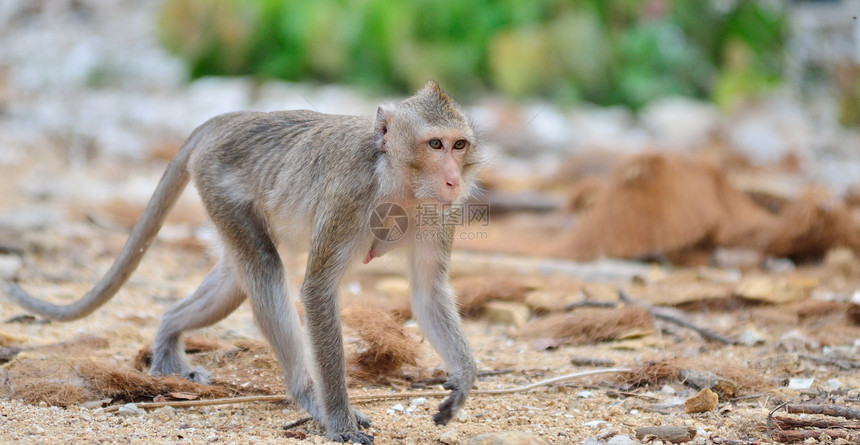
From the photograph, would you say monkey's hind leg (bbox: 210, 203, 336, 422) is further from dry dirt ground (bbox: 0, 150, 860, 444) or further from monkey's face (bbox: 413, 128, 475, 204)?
monkey's face (bbox: 413, 128, 475, 204)

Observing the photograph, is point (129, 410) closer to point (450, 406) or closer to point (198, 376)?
point (198, 376)

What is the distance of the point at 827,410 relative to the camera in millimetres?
4375

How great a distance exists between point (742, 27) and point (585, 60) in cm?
358

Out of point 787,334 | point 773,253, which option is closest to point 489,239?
point 773,253

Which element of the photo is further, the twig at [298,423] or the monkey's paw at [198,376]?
the monkey's paw at [198,376]

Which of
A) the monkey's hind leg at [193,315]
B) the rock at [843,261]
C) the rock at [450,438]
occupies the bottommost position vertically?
the rock at [450,438]

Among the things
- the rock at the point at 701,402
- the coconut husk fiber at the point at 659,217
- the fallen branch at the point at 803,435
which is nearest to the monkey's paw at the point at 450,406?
the rock at the point at 701,402

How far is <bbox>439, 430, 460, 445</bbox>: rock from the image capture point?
418 cm

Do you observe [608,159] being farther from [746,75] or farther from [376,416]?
[376,416]

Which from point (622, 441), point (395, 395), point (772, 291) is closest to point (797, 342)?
point (772, 291)

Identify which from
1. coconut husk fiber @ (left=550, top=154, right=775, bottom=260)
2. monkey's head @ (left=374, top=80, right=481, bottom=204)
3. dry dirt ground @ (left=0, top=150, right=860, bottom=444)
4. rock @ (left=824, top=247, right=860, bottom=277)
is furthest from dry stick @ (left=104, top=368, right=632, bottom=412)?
rock @ (left=824, top=247, right=860, bottom=277)

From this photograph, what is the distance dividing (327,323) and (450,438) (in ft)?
2.82

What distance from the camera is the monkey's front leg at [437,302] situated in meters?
4.59

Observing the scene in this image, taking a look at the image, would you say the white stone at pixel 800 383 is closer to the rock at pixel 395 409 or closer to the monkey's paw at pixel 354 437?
the rock at pixel 395 409
